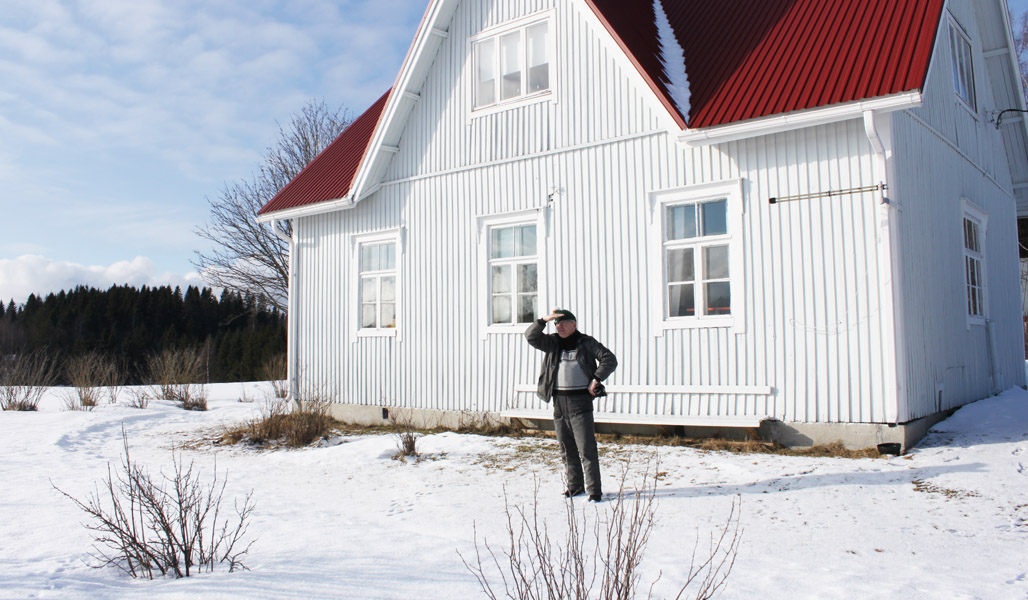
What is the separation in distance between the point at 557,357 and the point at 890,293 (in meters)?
3.80

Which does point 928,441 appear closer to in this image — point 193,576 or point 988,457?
point 988,457

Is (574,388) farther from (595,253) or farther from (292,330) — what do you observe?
(292,330)

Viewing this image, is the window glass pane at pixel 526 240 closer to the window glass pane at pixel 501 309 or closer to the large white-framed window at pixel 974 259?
the window glass pane at pixel 501 309

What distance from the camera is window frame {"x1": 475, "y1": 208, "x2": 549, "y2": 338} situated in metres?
10.3

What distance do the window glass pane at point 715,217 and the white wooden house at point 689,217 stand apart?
0.04m

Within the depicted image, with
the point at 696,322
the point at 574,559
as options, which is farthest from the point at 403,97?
the point at 574,559

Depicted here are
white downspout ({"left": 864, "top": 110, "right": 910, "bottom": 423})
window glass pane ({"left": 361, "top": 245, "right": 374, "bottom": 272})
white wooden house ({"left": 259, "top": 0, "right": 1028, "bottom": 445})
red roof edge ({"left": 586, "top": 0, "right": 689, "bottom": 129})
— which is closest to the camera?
white downspout ({"left": 864, "top": 110, "right": 910, "bottom": 423})

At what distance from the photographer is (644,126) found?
946 centimetres

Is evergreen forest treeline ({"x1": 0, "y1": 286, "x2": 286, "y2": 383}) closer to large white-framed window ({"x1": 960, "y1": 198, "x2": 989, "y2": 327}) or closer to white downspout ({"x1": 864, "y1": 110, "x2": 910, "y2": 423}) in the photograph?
large white-framed window ({"x1": 960, "y1": 198, "x2": 989, "y2": 327})

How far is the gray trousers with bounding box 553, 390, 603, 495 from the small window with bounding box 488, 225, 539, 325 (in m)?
4.06

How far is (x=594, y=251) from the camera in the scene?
9.84 meters

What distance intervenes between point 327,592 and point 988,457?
250 inches

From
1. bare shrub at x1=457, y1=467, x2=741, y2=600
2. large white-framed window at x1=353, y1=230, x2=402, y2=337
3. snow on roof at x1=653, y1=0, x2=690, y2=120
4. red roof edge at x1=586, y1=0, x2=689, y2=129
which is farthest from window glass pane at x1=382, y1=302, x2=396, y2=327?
bare shrub at x1=457, y1=467, x2=741, y2=600

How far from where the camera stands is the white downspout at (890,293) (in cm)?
761
